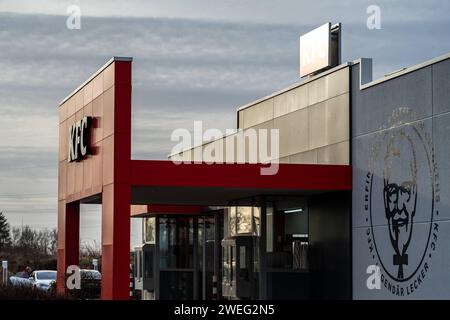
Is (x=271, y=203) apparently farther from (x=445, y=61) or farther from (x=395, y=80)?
(x=445, y=61)

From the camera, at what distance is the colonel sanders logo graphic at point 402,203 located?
83.9 ft

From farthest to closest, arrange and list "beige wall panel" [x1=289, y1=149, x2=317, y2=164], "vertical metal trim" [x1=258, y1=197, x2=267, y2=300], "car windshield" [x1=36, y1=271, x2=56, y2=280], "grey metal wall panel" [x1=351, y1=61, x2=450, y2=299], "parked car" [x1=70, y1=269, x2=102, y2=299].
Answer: "car windshield" [x1=36, y1=271, x2=56, y2=280] < "parked car" [x1=70, y1=269, x2=102, y2=299] < "beige wall panel" [x1=289, y1=149, x2=317, y2=164] < "vertical metal trim" [x1=258, y1=197, x2=267, y2=300] < "grey metal wall panel" [x1=351, y1=61, x2=450, y2=299]

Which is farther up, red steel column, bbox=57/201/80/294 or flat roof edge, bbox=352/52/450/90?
flat roof edge, bbox=352/52/450/90

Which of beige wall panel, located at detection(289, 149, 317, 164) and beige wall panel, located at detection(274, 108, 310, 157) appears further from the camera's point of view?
beige wall panel, located at detection(274, 108, 310, 157)

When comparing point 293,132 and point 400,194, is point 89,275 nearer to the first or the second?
point 293,132

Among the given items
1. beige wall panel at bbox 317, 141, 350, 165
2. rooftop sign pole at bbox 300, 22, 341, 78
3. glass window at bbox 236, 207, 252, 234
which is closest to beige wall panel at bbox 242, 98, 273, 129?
rooftop sign pole at bbox 300, 22, 341, 78

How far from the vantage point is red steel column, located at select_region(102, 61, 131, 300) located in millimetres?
27234

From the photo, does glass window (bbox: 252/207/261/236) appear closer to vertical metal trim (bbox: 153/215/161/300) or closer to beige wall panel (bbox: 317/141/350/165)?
beige wall panel (bbox: 317/141/350/165)

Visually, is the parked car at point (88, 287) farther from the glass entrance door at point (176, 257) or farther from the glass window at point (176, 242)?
the glass window at point (176, 242)

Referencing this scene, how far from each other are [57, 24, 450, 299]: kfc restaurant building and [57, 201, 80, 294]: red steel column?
1.7 inches

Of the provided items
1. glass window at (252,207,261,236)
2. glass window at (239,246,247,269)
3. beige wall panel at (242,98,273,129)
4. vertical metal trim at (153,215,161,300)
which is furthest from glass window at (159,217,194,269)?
glass window at (252,207,261,236)

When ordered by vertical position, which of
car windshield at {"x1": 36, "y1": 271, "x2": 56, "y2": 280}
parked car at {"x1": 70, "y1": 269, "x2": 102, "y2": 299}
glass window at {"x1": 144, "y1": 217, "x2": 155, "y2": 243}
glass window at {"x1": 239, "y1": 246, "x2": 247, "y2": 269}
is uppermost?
glass window at {"x1": 144, "y1": 217, "x2": 155, "y2": 243}

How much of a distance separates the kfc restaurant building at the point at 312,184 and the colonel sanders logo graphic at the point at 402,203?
0.04 meters

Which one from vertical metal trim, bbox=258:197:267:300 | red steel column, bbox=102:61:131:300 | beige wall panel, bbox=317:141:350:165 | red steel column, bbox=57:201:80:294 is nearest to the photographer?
red steel column, bbox=102:61:131:300
